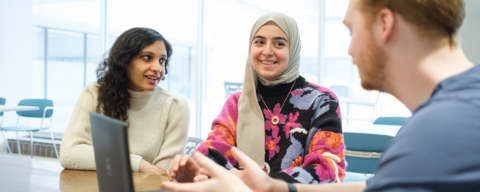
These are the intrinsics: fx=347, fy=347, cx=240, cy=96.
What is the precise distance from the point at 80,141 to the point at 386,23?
4.51 feet

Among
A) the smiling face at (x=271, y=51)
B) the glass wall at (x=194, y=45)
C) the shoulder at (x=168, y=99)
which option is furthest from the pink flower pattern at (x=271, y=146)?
the glass wall at (x=194, y=45)

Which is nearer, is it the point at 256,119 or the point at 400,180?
the point at 400,180

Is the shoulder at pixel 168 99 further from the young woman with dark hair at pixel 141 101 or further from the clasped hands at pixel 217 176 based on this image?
the clasped hands at pixel 217 176

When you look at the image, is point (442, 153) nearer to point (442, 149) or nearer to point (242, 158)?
point (442, 149)

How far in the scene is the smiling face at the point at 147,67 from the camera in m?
1.74

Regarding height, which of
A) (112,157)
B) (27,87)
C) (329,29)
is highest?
(329,29)

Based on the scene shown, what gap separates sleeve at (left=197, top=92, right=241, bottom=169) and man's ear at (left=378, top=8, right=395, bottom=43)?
874mm

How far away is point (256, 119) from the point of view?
1.44m

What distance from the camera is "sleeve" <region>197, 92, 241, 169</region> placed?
4.52 ft

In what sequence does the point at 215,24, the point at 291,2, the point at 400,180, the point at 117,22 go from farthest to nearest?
the point at 117,22, the point at 215,24, the point at 291,2, the point at 400,180

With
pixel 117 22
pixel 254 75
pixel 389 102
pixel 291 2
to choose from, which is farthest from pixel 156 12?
pixel 254 75

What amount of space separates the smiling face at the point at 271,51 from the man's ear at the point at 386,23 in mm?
798

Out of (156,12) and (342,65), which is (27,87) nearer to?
(156,12)

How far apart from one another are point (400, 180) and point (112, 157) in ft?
1.61
